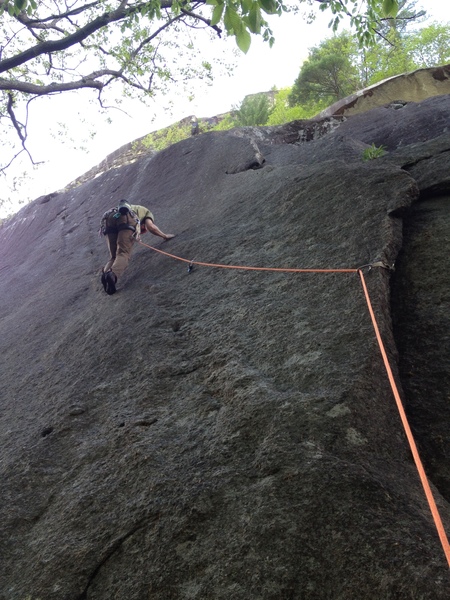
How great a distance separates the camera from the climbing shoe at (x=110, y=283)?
6.77 meters

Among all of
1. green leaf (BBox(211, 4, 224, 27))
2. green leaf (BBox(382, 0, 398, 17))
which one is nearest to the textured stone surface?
green leaf (BBox(382, 0, 398, 17))

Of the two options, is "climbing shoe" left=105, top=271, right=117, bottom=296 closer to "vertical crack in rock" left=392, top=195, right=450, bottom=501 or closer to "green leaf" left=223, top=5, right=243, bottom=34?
"vertical crack in rock" left=392, top=195, right=450, bottom=501

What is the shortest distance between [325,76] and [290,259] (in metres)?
23.0

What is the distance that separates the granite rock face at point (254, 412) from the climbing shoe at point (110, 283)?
12cm

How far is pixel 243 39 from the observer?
2.96 m

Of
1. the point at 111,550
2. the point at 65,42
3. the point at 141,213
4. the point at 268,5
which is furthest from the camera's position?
the point at 65,42

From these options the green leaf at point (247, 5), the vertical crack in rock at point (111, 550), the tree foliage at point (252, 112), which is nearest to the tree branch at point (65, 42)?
the green leaf at point (247, 5)

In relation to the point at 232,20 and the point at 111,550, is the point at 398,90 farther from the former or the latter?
the point at 111,550

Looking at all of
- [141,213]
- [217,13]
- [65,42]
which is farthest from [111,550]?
[65,42]

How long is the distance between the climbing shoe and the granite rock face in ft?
0.40

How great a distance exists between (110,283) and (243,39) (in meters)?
4.42

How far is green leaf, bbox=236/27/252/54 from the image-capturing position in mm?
2955

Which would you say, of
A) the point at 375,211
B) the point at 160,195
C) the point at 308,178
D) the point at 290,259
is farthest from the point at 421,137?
the point at 160,195

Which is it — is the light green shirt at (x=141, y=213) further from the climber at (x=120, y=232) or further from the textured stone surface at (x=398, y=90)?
the textured stone surface at (x=398, y=90)
